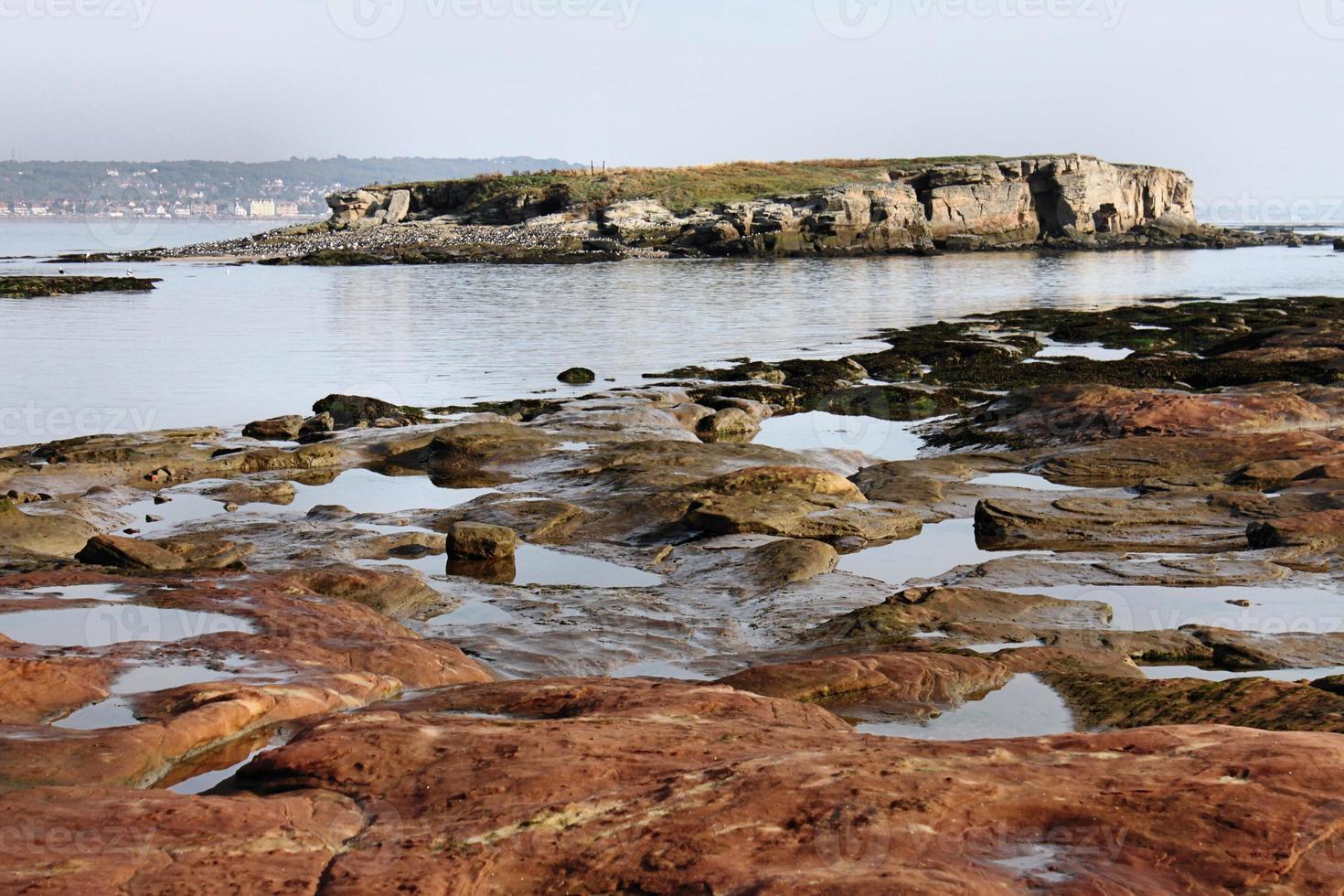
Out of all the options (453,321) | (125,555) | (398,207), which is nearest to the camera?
(125,555)

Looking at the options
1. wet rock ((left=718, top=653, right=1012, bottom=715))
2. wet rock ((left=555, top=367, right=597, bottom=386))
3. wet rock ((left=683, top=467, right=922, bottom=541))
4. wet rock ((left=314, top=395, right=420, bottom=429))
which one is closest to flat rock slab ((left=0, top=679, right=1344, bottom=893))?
wet rock ((left=718, top=653, right=1012, bottom=715))

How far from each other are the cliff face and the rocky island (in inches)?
4.7

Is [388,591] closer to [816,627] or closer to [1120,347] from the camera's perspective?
[816,627]

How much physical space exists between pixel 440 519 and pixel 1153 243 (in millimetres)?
99659

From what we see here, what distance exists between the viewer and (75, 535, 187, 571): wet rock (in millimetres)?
11562

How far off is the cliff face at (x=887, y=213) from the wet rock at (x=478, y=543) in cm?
7126

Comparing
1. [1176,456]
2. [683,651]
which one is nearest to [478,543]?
[683,651]

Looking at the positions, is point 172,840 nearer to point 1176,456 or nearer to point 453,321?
point 1176,456

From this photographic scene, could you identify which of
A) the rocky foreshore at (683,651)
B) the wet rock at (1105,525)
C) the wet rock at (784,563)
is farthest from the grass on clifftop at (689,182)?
the wet rock at (784,563)

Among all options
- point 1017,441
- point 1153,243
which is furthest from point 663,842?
point 1153,243

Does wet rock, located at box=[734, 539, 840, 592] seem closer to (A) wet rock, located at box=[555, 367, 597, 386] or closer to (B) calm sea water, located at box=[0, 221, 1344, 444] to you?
(B) calm sea water, located at box=[0, 221, 1344, 444]

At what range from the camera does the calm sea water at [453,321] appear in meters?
27.0

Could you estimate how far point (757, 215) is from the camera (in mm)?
85875

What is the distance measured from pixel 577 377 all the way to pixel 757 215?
197 ft
